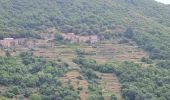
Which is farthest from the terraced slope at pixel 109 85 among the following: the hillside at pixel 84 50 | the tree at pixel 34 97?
the tree at pixel 34 97

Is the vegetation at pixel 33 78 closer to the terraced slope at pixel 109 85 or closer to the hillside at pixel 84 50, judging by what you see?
the hillside at pixel 84 50

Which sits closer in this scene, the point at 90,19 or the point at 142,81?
the point at 142,81

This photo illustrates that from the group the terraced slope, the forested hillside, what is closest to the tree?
the terraced slope

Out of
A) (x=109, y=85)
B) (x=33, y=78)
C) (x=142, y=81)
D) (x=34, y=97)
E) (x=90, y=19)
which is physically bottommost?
(x=109, y=85)

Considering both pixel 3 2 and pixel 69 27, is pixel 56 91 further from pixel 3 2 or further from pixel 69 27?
pixel 3 2

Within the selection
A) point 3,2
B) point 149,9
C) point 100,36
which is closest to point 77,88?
point 100,36

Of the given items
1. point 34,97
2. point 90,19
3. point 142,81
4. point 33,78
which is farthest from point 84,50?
point 34,97

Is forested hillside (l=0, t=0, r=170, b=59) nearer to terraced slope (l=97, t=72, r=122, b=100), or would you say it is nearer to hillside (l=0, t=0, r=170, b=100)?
hillside (l=0, t=0, r=170, b=100)

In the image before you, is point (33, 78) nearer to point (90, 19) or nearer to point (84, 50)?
point (84, 50)
